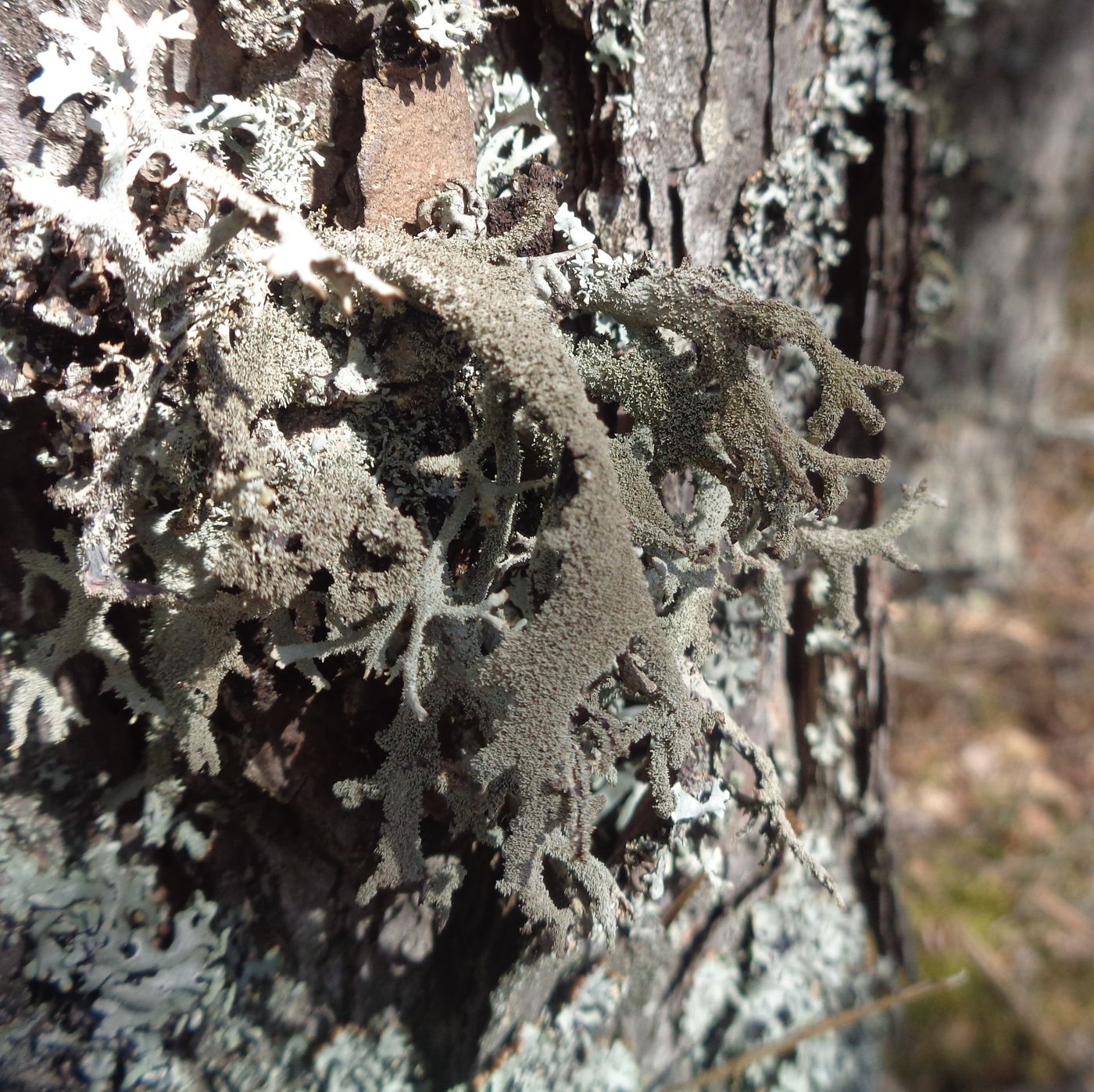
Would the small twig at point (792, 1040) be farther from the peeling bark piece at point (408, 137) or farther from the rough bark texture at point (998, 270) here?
the peeling bark piece at point (408, 137)

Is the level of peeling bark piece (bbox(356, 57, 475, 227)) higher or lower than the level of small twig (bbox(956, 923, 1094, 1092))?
higher

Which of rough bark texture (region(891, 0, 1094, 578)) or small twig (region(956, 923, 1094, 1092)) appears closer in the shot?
rough bark texture (region(891, 0, 1094, 578))

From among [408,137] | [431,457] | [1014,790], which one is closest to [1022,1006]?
[1014,790]

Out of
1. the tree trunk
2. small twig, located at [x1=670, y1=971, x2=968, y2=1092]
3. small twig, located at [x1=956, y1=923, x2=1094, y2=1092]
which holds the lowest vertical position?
small twig, located at [x1=956, y1=923, x2=1094, y2=1092]

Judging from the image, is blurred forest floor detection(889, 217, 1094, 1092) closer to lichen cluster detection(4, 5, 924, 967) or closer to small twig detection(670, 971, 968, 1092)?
small twig detection(670, 971, 968, 1092)

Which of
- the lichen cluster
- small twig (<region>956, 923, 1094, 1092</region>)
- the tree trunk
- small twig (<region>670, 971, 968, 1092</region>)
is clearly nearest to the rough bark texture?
the tree trunk

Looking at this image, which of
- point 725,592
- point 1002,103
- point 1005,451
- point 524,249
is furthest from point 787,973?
point 1005,451

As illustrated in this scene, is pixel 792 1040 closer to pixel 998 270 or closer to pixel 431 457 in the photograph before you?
pixel 431 457

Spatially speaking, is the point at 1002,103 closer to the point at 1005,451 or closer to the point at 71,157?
the point at 1005,451
